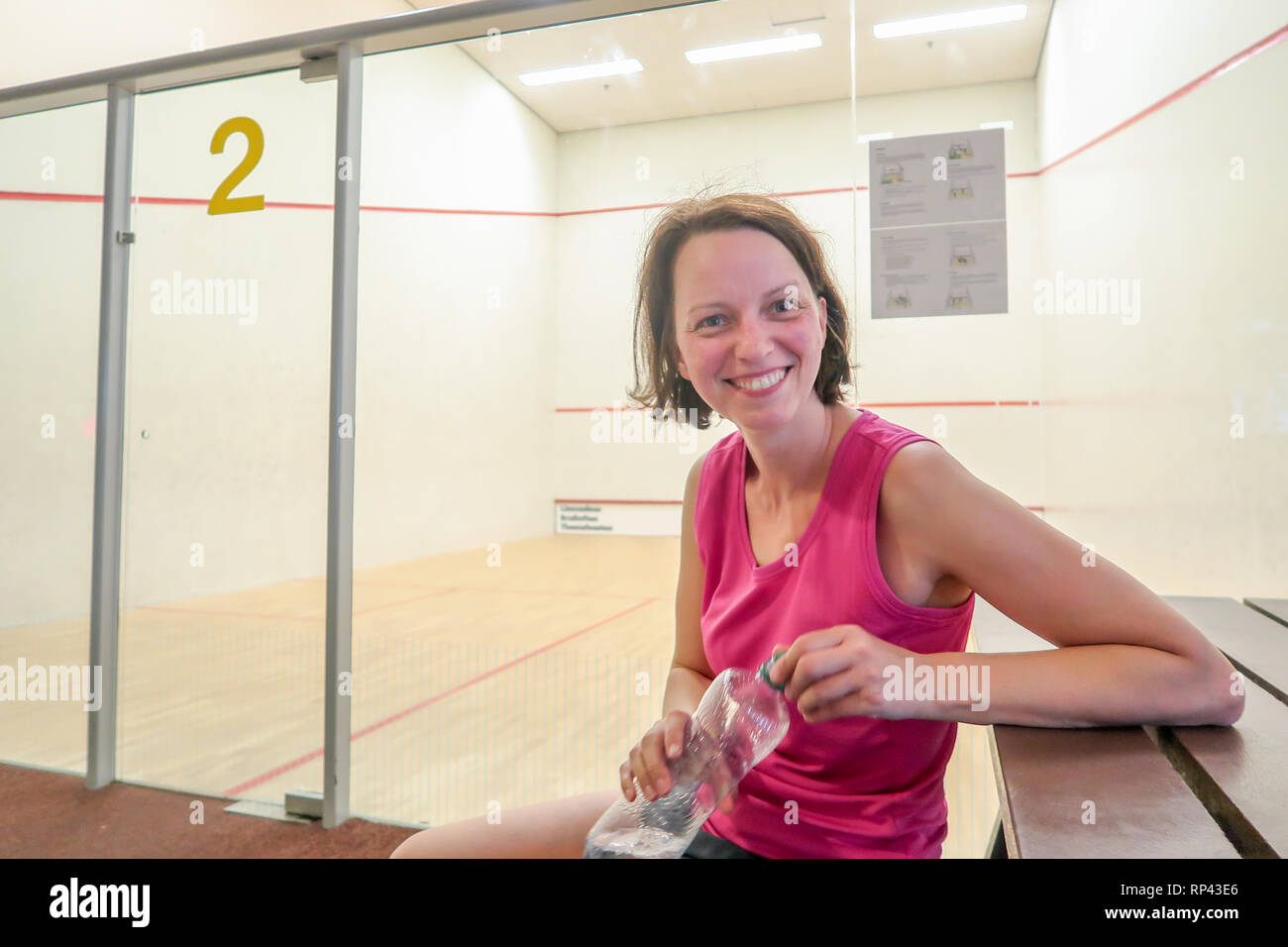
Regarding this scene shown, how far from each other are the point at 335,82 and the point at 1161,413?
2.93m

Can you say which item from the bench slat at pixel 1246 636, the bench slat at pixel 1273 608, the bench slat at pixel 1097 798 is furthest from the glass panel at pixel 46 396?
the bench slat at pixel 1273 608

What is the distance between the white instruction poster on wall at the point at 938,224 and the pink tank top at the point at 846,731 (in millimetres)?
863

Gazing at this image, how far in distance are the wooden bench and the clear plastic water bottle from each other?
240mm

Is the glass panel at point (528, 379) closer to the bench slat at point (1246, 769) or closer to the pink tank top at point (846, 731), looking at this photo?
the pink tank top at point (846, 731)

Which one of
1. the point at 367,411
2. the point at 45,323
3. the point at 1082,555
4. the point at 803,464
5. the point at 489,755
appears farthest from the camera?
the point at 367,411

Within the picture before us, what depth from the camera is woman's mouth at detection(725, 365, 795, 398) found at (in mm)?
866

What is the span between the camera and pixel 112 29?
3646 millimetres

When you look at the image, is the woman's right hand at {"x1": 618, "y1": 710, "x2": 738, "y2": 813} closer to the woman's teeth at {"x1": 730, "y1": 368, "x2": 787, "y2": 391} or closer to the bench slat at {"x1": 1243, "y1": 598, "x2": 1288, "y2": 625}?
the woman's teeth at {"x1": 730, "y1": 368, "x2": 787, "y2": 391}

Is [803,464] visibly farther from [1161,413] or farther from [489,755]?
[1161,413]

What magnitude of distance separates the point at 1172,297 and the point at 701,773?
292 cm

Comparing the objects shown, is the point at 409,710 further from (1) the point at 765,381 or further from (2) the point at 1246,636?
(2) the point at 1246,636

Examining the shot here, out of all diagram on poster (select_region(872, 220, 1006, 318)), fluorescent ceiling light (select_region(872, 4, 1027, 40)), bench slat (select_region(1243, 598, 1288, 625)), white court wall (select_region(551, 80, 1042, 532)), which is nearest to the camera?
bench slat (select_region(1243, 598, 1288, 625))

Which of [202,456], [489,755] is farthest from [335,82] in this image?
[489,755]

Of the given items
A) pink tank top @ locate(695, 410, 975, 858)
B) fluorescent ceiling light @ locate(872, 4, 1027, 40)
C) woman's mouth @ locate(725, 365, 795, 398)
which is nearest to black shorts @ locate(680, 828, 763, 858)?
pink tank top @ locate(695, 410, 975, 858)
